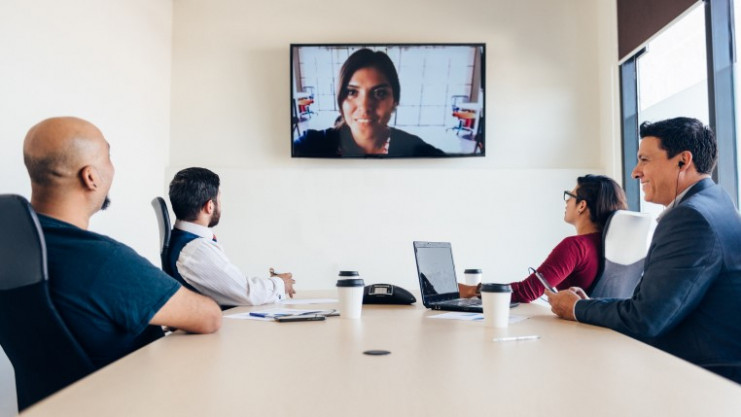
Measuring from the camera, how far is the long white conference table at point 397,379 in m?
0.91

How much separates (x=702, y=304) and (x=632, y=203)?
303 centimetres

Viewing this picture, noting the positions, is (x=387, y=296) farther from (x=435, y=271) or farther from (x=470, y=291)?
(x=470, y=291)

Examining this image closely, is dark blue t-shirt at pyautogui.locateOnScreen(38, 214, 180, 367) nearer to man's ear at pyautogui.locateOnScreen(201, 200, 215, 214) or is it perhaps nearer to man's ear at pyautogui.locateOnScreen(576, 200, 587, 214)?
man's ear at pyautogui.locateOnScreen(201, 200, 215, 214)

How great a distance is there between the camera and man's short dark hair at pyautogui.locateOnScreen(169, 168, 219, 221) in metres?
2.61

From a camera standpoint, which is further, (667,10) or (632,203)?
(632,203)

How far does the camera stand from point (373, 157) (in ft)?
15.8

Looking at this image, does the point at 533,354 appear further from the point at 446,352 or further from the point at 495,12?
the point at 495,12

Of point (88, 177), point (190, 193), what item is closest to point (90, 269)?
point (88, 177)

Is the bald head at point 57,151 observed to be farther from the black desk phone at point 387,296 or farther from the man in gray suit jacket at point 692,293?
the man in gray suit jacket at point 692,293

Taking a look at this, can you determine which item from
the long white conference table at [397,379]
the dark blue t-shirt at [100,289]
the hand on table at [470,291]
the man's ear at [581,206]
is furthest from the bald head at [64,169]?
the man's ear at [581,206]

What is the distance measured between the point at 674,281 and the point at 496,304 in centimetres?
51

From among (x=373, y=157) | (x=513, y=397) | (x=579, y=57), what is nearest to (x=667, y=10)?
(x=579, y=57)

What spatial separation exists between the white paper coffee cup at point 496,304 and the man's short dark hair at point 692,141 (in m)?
0.87

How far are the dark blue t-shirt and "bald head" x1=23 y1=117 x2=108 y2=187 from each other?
0.64 feet
